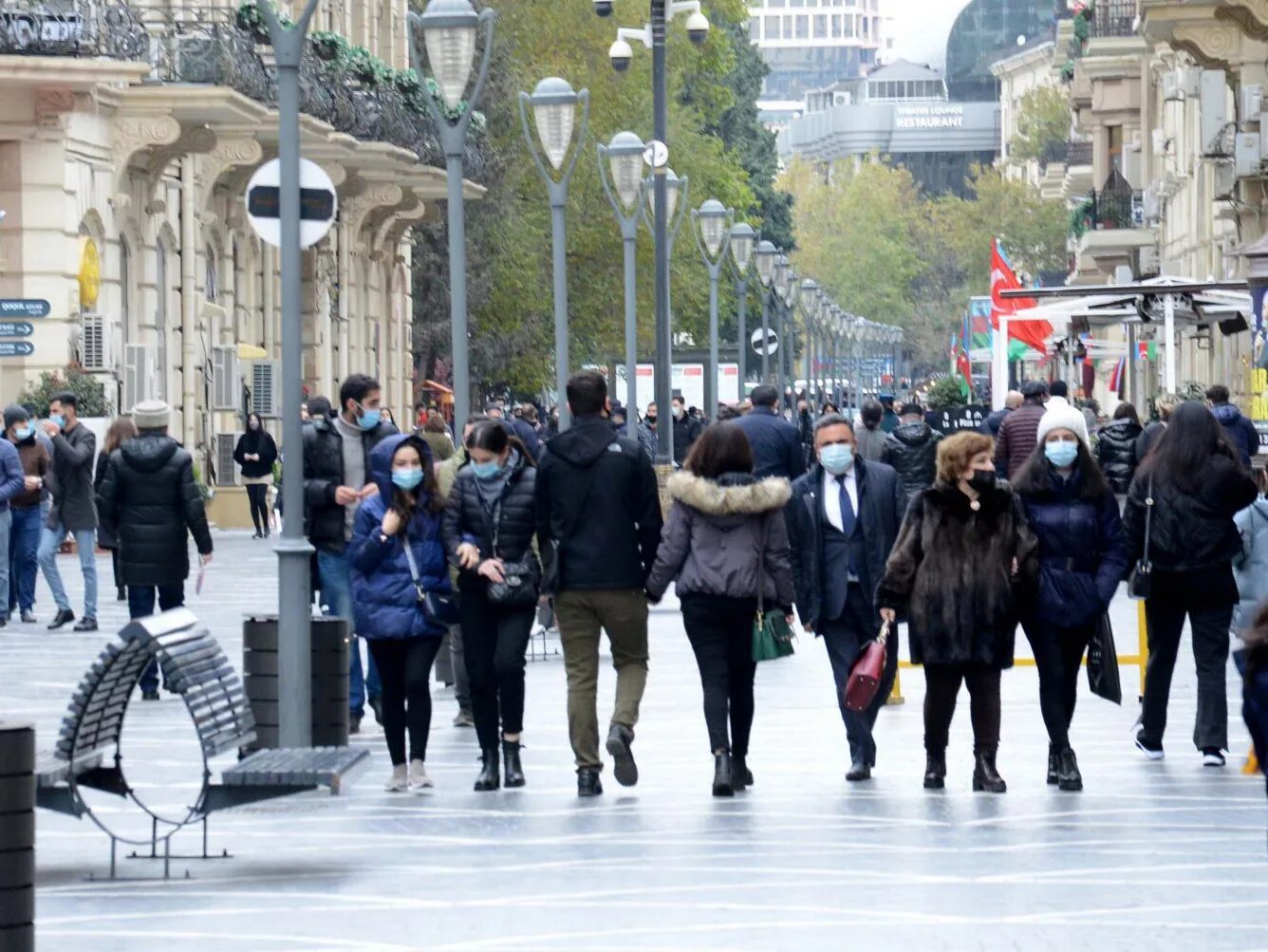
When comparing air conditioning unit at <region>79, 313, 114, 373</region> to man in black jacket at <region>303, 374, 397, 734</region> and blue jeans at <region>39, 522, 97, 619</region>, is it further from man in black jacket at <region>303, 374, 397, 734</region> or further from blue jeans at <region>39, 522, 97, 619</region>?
man in black jacket at <region>303, 374, 397, 734</region>

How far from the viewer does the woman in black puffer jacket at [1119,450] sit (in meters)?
24.8

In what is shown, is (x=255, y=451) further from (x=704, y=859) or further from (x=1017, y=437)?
(x=704, y=859)

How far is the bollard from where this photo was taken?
859 cm

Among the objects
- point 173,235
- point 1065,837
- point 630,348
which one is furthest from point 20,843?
point 173,235

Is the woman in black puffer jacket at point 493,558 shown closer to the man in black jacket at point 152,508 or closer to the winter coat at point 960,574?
the winter coat at point 960,574

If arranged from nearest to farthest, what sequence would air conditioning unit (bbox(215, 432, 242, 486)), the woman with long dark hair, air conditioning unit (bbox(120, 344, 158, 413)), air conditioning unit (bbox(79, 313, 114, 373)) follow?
1. the woman with long dark hair
2. air conditioning unit (bbox(79, 313, 114, 373))
3. air conditioning unit (bbox(120, 344, 158, 413))
4. air conditioning unit (bbox(215, 432, 242, 486))

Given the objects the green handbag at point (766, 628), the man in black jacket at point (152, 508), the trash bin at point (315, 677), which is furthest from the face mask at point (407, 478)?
the man in black jacket at point (152, 508)

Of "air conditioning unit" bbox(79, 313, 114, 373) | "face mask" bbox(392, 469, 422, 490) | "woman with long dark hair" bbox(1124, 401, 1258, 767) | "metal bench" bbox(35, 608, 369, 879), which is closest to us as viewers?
"metal bench" bbox(35, 608, 369, 879)

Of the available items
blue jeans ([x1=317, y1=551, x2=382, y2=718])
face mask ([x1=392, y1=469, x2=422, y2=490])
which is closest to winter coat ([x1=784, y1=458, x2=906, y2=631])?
face mask ([x1=392, y1=469, x2=422, y2=490])

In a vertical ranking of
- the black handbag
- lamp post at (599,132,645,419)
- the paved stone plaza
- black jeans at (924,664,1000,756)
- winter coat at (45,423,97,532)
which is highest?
lamp post at (599,132,645,419)

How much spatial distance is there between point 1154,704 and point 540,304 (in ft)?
152

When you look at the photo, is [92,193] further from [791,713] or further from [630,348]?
[791,713]

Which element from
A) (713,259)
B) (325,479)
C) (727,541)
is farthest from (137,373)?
(727,541)

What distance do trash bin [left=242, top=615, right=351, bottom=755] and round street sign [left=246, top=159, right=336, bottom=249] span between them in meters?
1.76
